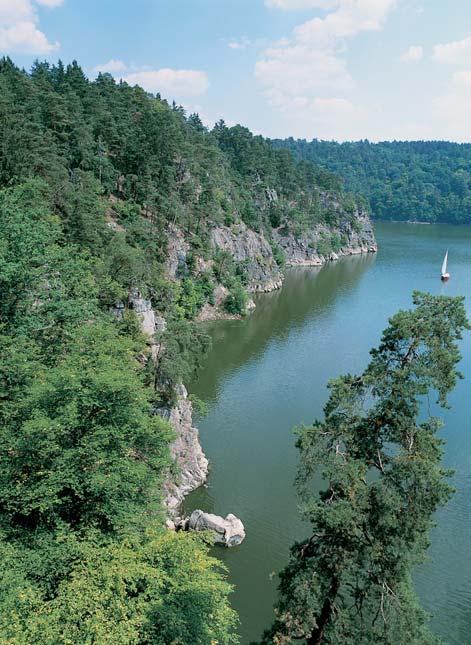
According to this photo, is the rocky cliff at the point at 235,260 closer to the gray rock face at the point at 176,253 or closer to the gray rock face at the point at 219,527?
the gray rock face at the point at 176,253

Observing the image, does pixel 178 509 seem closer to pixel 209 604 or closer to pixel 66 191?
pixel 209 604

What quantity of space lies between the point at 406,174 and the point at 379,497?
158 metres

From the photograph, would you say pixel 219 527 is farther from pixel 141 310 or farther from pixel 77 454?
pixel 141 310

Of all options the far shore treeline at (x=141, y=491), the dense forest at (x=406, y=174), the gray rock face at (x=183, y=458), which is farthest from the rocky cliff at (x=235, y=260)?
the dense forest at (x=406, y=174)

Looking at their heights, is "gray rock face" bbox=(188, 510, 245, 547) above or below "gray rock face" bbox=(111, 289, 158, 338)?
below

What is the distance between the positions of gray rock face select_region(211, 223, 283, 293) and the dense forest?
297ft

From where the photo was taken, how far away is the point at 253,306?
5056cm

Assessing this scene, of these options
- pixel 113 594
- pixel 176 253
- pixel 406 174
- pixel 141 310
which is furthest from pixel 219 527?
pixel 406 174

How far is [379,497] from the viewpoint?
32.4 ft

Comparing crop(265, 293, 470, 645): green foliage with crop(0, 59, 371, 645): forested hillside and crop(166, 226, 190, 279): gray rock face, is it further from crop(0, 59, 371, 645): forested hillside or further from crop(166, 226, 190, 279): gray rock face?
crop(166, 226, 190, 279): gray rock face

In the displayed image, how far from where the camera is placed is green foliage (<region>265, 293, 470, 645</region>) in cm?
984

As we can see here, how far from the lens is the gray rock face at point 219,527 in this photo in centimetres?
1809

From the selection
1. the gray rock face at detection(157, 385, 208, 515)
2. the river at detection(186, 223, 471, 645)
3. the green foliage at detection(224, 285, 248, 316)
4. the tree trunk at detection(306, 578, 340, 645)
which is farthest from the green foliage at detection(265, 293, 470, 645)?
the green foliage at detection(224, 285, 248, 316)

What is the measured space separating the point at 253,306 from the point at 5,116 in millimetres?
29855
